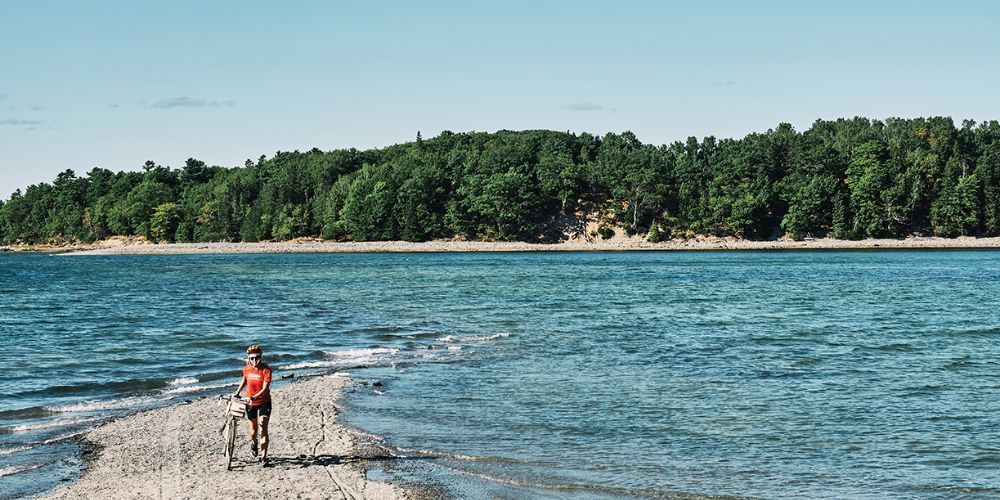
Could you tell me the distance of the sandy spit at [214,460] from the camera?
1485 centimetres

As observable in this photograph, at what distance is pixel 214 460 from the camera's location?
55.0ft

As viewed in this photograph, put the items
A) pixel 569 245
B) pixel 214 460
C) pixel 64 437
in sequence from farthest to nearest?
pixel 569 245
pixel 64 437
pixel 214 460

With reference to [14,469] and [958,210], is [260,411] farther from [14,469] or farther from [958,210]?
[958,210]

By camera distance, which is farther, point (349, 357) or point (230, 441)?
point (349, 357)

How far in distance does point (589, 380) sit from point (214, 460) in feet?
40.1

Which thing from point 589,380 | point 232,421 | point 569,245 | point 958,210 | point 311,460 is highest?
point 958,210

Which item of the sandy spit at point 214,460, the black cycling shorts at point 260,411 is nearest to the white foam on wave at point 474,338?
the sandy spit at point 214,460

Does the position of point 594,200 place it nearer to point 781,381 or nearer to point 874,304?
point 874,304

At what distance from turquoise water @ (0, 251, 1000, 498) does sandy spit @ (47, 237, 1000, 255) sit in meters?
102

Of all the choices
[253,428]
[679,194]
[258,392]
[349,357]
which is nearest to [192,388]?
[349,357]

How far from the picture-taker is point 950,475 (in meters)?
16.3

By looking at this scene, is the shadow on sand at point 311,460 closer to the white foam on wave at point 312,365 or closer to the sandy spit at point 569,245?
the white foam on wave at point 312,365

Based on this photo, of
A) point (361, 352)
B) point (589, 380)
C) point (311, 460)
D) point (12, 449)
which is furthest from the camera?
point (361, 352)

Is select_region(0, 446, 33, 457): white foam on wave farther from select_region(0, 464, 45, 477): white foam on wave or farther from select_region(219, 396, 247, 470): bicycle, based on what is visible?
select_region(219, 396, 247, 470): bicycle
